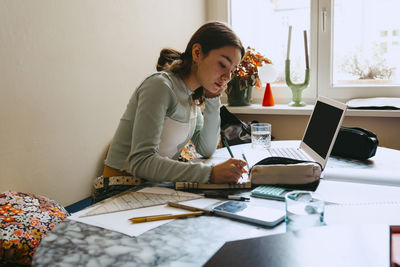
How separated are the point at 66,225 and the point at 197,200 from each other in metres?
0.34

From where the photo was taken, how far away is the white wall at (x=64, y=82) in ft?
5.38

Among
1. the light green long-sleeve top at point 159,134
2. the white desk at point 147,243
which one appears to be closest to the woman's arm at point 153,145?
the light green long-sleeve top at point 159,134

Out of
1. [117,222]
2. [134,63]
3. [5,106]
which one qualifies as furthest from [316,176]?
[134,63]

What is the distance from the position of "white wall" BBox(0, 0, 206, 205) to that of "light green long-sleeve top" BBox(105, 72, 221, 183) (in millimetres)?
457

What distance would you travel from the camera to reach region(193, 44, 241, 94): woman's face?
1476 mm

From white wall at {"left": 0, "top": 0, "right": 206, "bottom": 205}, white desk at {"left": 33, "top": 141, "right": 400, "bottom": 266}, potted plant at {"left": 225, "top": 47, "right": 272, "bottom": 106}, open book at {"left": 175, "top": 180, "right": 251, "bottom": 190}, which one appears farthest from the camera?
potted plant at {"left": 225, "top": 47, "right": 272, "bottom": 106}

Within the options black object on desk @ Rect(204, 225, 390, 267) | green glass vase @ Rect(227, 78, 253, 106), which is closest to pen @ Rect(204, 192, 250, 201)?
black object on desk @ Rect(204, 225, 390, 267)

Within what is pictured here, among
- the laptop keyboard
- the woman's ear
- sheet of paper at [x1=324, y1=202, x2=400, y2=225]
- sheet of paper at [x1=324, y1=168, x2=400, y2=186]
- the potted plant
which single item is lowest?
the laptop keyboard

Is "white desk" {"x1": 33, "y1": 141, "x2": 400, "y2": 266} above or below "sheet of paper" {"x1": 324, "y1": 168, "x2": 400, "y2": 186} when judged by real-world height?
above

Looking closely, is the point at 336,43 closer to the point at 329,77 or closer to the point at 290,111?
the point at 329,77

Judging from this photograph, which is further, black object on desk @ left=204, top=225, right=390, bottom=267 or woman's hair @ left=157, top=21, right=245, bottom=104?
woman's hair @ left=157, top=21, right=245, bottom=104

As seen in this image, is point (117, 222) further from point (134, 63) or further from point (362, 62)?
point (362, 62)

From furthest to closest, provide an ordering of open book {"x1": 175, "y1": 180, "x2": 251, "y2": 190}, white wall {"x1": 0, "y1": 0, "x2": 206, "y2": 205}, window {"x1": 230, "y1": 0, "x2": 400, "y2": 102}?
window {"x1": 230, "y1": 0, "x2": 400, "y2": 102} < white wall {"x1": 0, "y1": 0, "x2": 206, "y2": 205} < open book {"x1": 175, "y1": 180, "x2": 251, "y2": 190}

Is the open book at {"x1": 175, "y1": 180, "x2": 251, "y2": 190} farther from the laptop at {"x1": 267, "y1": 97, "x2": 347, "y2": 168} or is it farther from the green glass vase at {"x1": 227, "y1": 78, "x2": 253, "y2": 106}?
the green glass vase at {"x1": 227, "y1": 78, "x2": 253, "y2": 106}
